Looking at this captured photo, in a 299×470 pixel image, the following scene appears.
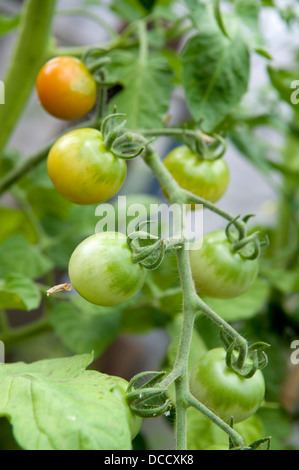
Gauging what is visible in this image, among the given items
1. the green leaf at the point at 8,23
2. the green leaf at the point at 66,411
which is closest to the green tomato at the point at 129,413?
the green leaf at the point at 66,411

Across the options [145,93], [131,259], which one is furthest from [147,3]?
[131,259]

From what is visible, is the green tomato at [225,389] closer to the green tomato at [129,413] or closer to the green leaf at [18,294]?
the green tomato at [129,413]

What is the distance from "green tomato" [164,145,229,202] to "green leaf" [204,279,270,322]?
0.17 meters

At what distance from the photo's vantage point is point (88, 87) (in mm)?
454

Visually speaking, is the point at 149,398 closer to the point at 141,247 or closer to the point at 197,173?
the point at 141,247

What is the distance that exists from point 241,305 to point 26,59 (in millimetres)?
388

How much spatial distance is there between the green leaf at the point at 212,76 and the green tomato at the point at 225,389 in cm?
23

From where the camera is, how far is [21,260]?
1.90 feet

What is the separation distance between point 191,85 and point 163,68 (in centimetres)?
7

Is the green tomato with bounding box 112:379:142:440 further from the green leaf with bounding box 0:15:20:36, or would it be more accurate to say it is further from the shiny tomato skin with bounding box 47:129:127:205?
the green leaf with bounding box 0:15:20:36

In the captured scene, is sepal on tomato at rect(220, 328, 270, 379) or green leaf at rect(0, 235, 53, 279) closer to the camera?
sepal on tomato at rect(220, 328, 270, 379)

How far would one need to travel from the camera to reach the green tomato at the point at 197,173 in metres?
0.43

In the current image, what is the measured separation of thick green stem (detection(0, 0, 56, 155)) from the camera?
554 millimetres

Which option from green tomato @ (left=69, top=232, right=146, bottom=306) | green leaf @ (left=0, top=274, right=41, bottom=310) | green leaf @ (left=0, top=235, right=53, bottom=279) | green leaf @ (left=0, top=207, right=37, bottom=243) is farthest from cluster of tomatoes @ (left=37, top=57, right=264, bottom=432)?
green leaf @ (left=0, top=207, right=37, bottom=243)
